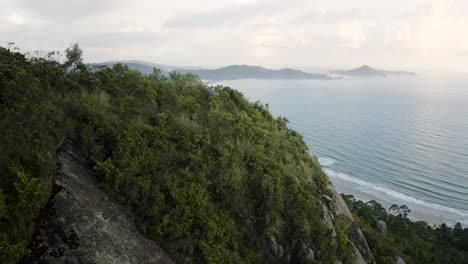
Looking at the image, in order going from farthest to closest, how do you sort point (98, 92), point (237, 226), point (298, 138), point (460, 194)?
1. point (460, 194)
2. point (298, 138)
3. point (98, 92)
4. point (237, 226)

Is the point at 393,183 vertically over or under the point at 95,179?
under

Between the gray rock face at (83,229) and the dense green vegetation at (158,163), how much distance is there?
0.90 feet

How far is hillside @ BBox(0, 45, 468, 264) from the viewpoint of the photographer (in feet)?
21.1

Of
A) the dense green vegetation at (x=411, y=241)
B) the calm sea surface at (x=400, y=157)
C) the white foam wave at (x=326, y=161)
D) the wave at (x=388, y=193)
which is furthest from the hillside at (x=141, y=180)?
the white foam wave at (x=326, y=161)

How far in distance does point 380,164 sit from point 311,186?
55.8 meters

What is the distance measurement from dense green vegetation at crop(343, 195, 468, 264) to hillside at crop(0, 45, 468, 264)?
11.3 feet

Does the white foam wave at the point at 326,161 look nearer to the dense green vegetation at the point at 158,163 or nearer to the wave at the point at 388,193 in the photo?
the wave at the point at 388,193

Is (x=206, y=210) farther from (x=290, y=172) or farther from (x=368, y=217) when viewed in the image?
(x=368, y=217)

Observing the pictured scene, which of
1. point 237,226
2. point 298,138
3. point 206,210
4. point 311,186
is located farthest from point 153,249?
point 298,138

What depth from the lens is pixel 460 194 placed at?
160 ft

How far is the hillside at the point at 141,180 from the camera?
6.42 meters

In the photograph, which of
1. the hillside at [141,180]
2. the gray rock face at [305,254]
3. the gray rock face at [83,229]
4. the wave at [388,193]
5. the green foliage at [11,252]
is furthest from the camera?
the wave at [388,193]

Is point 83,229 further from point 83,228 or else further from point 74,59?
point 74,59

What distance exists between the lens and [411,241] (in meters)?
28.6
